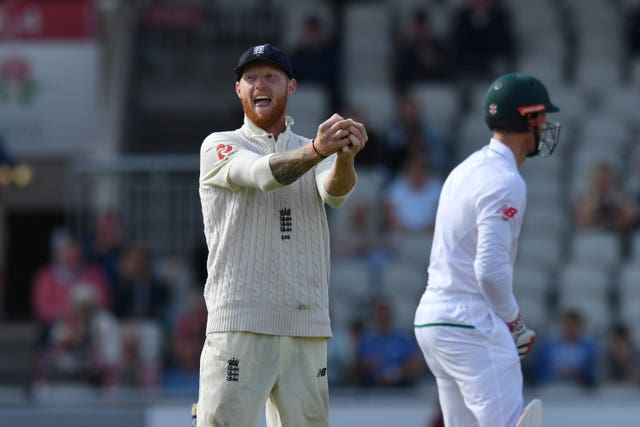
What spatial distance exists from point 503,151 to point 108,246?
250 inches

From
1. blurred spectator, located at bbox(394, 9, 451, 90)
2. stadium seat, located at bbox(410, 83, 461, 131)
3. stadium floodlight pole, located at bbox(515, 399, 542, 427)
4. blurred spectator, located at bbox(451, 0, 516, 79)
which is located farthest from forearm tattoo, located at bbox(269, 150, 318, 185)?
blurred spectator, located at bbox(451, 0, 516, 79)

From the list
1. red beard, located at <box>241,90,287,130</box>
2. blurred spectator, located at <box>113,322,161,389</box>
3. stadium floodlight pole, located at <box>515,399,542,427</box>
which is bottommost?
blurred spectator, located at <box>113,322,161,389</box>

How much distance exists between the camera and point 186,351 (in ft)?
35.9

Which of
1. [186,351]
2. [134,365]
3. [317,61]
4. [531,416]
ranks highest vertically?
[317,61]

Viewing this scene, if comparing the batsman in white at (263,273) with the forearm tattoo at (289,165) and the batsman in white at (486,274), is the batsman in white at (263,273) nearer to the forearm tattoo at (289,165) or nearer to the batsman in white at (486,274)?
the forearm tattoo at (289,165)

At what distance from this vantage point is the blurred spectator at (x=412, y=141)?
12.5m

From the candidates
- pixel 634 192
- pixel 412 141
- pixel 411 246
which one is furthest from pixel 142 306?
pixel 634 192

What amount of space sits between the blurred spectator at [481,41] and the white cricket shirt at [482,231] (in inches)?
312

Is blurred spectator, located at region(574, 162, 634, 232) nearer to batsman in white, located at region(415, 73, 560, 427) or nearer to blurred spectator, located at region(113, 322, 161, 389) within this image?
blurred spectator, located at region(113, 322, 161, 389)

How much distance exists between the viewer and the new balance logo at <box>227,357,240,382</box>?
5578 millimetres

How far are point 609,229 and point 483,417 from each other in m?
6.39

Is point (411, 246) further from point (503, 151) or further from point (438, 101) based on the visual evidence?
point (503, 151)

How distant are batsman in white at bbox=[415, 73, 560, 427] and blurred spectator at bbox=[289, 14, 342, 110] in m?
7.55

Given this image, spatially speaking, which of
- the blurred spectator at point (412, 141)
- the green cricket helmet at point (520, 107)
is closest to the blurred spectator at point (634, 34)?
the blurred spectator at point (412, 141)
